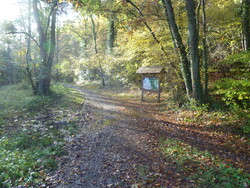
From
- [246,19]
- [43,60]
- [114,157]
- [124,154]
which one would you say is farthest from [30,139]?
[246,19]

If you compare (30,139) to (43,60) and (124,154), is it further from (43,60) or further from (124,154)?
(43,60)

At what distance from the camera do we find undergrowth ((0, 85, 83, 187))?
163 inches

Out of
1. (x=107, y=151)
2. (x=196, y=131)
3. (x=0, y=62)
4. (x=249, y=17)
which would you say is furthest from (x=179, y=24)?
(x=0, y=62)

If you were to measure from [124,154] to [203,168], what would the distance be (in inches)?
88.5

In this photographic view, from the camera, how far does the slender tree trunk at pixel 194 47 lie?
8203 millimetres

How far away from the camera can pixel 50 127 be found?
7.74 metres

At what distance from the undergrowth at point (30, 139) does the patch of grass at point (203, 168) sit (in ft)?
11.4

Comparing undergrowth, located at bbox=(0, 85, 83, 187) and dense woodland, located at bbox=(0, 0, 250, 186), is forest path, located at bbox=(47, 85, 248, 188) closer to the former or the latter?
→ undergrowth, located at bbox=(0, 85, 83, 187)

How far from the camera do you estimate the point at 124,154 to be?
535 centimetres

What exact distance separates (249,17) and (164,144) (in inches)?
282

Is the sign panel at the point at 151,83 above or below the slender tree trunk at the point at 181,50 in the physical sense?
below

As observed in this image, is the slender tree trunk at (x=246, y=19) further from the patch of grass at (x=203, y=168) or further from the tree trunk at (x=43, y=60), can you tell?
the tree trunk at (x=43, y=60)

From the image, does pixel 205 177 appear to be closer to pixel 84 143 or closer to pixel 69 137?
pixel 84 143

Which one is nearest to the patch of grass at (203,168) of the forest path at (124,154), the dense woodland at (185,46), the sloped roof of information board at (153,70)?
the forest path at (124,154)
